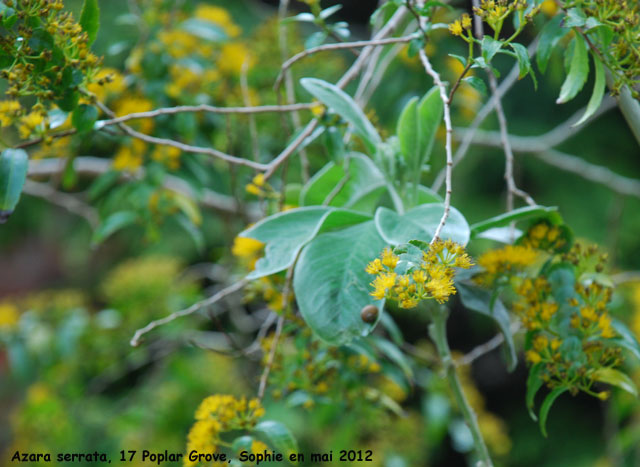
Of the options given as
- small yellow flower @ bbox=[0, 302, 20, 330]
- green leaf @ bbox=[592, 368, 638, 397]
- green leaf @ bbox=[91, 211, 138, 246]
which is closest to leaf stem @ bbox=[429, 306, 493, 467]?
green leaf @ bbox=[592, 368, 638, 397]

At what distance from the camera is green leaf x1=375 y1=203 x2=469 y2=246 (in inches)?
22.7

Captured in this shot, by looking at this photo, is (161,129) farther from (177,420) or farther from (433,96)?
(177,420)

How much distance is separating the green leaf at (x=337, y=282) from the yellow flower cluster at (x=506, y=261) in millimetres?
147

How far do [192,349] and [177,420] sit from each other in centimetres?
21

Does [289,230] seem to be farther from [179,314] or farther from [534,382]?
[534,382]

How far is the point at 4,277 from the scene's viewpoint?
3.26 meters

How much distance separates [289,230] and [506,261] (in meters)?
0.26

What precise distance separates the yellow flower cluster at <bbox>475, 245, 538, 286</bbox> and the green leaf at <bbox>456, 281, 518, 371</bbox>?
0.9 inches

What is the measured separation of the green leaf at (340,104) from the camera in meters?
0.69

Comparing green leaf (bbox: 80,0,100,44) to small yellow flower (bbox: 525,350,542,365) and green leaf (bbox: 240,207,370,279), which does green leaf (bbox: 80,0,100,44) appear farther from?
small yellow flower (bbox: 525,350,542,365)

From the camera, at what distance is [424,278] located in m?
0.45

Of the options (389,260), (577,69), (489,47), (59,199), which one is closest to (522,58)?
(489,47)

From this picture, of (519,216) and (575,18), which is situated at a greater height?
(575,18)

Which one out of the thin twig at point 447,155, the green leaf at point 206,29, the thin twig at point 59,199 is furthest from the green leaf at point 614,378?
the thin twig at point 59,199
